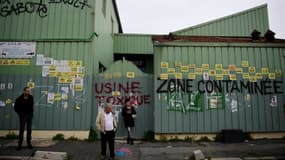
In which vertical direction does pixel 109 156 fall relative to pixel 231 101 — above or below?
below

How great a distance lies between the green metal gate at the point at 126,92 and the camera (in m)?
8.16

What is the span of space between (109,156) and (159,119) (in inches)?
106

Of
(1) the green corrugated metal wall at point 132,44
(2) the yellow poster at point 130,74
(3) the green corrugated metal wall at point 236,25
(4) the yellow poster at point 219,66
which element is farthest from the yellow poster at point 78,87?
(3) the green corrugated metal wall at point 236,25

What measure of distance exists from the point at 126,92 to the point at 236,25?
1091 centimetres

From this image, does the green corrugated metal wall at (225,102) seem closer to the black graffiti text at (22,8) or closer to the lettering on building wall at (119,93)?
the lettering on building wall at (119,93)

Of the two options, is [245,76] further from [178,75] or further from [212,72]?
[178,75]

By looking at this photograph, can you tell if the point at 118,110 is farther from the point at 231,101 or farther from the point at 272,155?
the point at 272,155

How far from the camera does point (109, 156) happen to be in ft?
19.1

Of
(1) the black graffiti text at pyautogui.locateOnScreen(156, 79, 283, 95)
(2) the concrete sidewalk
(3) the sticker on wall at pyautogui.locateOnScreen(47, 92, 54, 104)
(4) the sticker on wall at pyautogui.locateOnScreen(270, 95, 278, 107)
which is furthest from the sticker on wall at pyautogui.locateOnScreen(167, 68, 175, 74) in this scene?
(3) the sticker on wall at pyautogui.locateOnScreen(47, 92, 54, 104)

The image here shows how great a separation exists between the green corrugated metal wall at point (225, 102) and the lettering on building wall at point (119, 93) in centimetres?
74

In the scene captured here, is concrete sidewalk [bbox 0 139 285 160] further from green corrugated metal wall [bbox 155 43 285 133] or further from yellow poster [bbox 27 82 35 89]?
yellow poster [bbox 27 82 35 89]

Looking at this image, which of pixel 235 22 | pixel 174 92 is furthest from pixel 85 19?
pixel 235 22

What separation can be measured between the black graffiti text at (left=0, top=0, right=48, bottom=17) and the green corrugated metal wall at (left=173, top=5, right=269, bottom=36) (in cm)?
906

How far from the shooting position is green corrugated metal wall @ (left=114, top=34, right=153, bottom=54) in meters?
15.4
